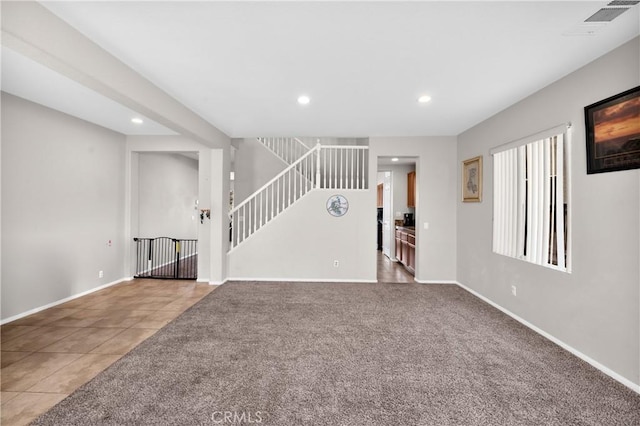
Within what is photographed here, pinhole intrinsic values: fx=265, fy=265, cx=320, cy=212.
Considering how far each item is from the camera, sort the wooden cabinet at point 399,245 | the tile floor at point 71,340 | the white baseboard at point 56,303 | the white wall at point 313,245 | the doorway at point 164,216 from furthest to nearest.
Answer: the wooden cabinet at point 399,245, the doorway at point 164,216, the white wall at point 313,245, the white baseboard at point 56,303, the tile floor at point 71,340

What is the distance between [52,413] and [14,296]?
245 centimetres

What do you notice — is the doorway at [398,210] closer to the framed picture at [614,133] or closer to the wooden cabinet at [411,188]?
the wooden cabinet at [411,188]

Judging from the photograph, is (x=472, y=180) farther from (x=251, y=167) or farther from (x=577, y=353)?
(x=251, y=167)

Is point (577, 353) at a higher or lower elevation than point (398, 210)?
lower

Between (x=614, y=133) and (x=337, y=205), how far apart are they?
362cm

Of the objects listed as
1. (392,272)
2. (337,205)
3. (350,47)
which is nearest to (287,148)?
(337,205)

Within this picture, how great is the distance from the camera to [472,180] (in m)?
4.44

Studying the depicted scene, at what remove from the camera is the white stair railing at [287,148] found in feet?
21.0

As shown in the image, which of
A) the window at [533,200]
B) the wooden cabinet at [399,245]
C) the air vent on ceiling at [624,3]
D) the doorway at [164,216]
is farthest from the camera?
the wooden cabinet at [399,245]

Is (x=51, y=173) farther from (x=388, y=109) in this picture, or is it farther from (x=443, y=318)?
(x=443, y=318)

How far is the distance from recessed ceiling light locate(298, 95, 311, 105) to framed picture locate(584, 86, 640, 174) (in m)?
2.78

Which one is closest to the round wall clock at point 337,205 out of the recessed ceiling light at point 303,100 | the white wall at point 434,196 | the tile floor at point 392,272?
the white wall at point 434,196

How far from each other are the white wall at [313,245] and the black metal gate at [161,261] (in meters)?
1.21

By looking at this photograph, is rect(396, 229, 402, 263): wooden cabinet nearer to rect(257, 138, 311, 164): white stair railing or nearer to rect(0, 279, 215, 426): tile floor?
rect(257, 138, 311, 164): white stair railing
